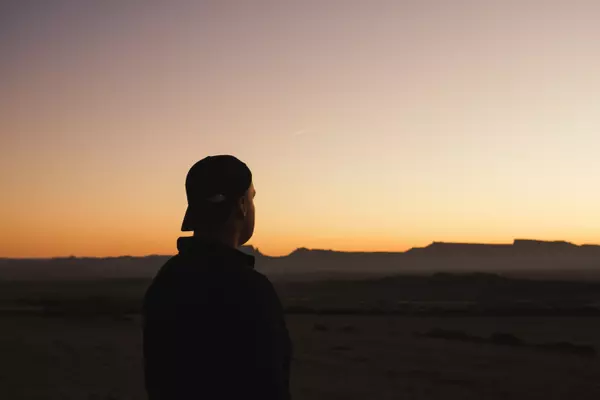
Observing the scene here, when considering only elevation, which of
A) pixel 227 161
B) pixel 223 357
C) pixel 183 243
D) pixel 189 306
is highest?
pixel 227 161

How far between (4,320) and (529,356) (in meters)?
21.5

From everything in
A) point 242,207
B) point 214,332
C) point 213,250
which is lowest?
point 214,332

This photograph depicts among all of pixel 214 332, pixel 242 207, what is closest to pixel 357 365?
pixel 242 207

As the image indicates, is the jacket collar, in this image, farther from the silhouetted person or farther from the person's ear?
the person's ear

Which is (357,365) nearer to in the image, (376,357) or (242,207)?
(376,357)

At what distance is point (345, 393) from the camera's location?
37.6ft

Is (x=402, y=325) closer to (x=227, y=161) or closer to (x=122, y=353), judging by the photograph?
(x=122, y=353)

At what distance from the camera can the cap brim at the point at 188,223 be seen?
70.1 inches

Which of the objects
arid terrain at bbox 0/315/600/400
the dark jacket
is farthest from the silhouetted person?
arid terrain at bbox 0/315/600/400

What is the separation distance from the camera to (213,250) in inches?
67.5

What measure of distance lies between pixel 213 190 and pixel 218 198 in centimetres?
3

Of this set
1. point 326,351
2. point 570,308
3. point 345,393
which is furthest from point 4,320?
point 570,308

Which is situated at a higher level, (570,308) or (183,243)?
(183,243)

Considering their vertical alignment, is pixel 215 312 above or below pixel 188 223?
below
